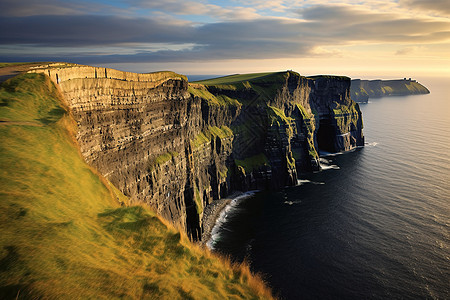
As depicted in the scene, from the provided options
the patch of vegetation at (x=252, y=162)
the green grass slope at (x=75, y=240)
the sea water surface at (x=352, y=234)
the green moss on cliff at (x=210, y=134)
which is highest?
the green grass slope at (x=75, y=240)

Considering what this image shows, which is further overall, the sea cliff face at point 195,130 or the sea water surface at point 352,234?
the sea water surface at point 352,234

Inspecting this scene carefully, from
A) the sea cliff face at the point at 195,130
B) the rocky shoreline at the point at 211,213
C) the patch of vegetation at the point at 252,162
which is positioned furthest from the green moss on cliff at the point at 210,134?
the rocky shoreline at the point at 211,213

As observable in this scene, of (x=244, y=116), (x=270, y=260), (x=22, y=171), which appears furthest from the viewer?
(x=244, y=116)

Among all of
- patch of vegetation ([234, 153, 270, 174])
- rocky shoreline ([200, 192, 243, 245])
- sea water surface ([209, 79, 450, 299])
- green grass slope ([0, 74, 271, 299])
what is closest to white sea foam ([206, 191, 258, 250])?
sea water surface ([209, 79, 450, 299])

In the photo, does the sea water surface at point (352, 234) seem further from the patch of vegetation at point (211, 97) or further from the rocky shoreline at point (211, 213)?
the patch of vegetation at point (211, 97)

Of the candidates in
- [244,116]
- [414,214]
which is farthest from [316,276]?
[244,116]

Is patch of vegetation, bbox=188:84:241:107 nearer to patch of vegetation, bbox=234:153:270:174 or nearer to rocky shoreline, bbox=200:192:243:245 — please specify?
patch of vegetation, bbox=234:153:270:174

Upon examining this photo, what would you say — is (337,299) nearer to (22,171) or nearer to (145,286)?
(145,286)
